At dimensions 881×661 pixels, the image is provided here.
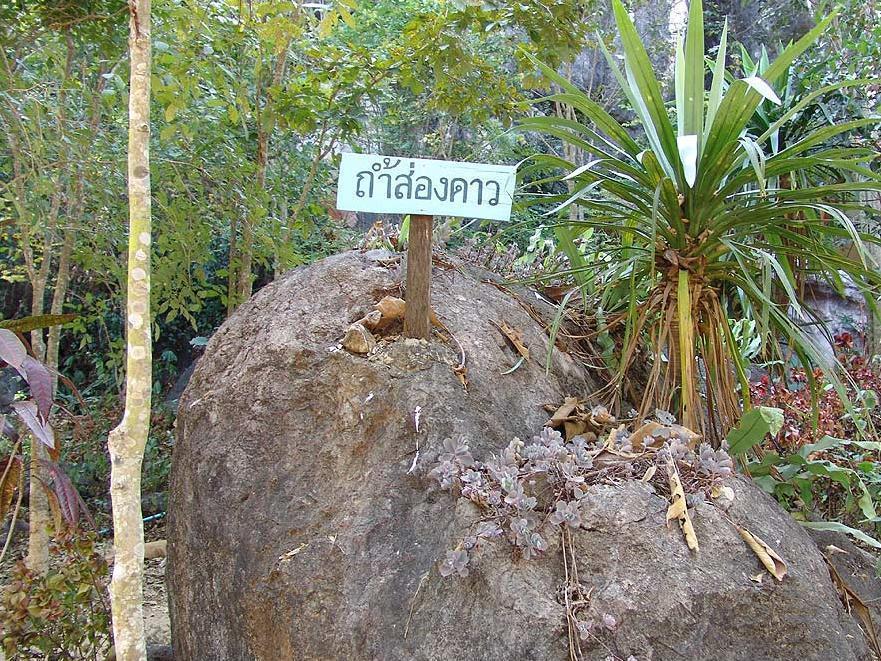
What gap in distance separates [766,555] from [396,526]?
91 centimetres

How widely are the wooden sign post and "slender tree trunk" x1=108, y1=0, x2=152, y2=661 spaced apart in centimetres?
57

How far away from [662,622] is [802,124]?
2.88 metres

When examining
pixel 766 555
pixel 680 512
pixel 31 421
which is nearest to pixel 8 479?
pixel 31 421

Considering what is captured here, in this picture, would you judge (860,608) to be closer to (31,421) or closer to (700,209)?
(700,209)

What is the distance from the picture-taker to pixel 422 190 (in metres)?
2.03

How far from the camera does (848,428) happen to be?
342cm

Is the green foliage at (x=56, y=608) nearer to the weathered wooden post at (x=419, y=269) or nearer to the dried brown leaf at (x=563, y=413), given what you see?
the weathered wooden post at (x=419, y=269)

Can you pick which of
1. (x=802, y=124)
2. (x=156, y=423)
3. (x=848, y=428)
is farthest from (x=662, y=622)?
(x=156, y=423)

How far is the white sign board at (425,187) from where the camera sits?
6.68 ft

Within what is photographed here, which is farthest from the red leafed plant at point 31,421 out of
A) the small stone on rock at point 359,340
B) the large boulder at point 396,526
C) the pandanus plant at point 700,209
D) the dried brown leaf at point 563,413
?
the pandanus plant at point 700,209

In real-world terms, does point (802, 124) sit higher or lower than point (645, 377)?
higher

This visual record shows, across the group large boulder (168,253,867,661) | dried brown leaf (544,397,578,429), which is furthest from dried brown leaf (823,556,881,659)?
dried brown leaf (544,397,578,429)

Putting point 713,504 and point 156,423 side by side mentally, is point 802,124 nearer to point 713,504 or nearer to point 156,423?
point 713,504

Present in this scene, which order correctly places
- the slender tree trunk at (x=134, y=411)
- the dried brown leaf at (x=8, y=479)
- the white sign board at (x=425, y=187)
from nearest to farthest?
the slender tree trunk at (x=134, y=411) < the dried brown leaf at (x=8, y=479) < the white sign board at (x=425, y=187)
